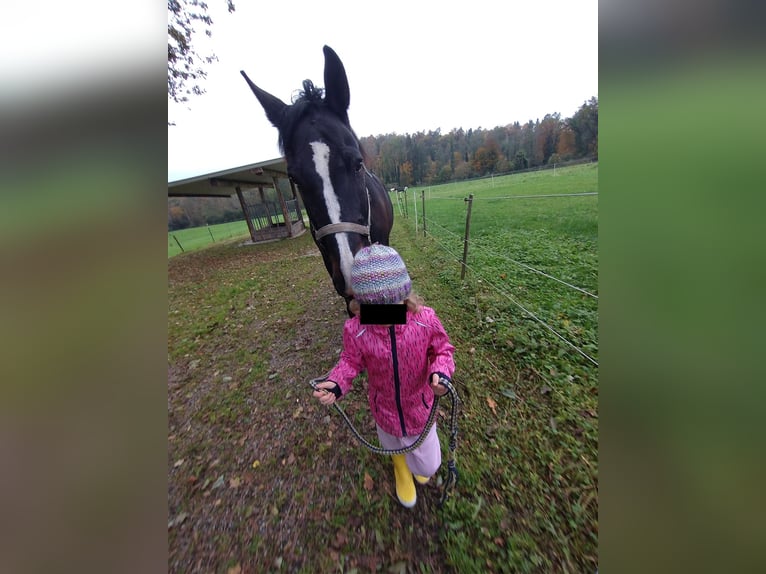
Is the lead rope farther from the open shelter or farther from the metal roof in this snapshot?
the open shelter

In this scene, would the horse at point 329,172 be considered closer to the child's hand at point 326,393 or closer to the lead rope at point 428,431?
the child's hand at point 326,393

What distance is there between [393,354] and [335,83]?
238 centimetres

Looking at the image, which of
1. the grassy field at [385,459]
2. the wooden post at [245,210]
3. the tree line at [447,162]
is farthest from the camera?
the tree line at [447,162]

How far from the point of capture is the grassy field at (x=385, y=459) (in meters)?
1.63

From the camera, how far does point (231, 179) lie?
43.0 feet

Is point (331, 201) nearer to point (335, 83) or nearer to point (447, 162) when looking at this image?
point (335, 83)

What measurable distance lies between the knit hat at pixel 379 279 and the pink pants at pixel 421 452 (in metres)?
0.94

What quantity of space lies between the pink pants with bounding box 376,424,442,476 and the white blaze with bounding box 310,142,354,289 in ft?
3.62

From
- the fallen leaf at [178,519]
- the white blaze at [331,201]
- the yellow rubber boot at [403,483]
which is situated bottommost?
the fallen leaf at [178,519]

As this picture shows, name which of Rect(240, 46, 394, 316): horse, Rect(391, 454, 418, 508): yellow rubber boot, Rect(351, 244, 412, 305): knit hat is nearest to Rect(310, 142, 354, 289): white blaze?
Rect(240, 46, 394, 316): horse

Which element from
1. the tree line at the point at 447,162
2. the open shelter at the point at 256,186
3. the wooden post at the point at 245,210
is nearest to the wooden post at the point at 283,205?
the open shelter at the point at 256,186

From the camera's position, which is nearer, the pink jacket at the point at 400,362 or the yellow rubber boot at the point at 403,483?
the pink jacket at the point at 400,362
